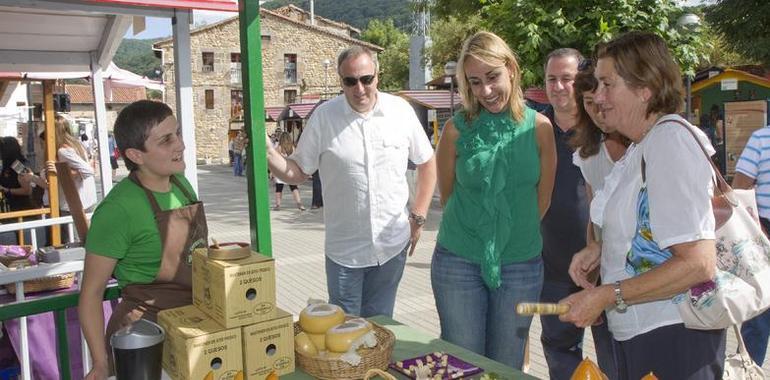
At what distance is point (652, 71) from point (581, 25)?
9372mm

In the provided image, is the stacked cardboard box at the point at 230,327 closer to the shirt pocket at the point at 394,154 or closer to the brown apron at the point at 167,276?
the brown apron at the point at 167,276

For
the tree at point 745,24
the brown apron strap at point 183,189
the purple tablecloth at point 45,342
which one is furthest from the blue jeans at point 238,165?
the brown apron strap at point 183,189

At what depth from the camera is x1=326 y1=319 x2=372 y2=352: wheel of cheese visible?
6.84 ft

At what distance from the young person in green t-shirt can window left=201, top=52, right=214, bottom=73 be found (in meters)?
45.7

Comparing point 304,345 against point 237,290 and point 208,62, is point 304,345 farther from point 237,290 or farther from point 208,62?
point 208,62

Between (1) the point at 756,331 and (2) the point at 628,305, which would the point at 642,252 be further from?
(1) the point at 756,331

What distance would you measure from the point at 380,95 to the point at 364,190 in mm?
521

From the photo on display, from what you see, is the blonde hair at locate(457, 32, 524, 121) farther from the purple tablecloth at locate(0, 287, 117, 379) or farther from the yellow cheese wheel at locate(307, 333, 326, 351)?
the purple tablecloth at locate(0, 287, 117, 379)

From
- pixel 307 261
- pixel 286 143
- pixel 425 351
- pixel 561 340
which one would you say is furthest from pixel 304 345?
pixel 286 143

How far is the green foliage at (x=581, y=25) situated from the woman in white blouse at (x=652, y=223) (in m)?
8.54

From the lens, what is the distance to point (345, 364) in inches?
80.8

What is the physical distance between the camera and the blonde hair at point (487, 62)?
2705 mm

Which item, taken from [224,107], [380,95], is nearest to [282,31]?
[224,107]

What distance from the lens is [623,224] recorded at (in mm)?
1906
